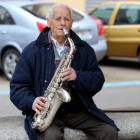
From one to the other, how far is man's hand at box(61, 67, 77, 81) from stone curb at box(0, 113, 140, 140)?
519 mm

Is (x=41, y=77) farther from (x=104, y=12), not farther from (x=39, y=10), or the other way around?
(x=104, y=12)

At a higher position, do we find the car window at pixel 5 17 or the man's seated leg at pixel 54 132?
the car window at pixel 5 17

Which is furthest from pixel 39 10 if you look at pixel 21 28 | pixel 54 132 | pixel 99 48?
pixel 54 132

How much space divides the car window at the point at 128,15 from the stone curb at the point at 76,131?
4.62 m

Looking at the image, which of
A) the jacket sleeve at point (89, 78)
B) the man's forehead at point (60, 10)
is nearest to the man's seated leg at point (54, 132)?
the jacket sleeve at point (89, 78)

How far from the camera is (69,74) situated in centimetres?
277

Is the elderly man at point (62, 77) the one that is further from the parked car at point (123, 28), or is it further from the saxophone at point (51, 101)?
the parked car at point (123, 28)

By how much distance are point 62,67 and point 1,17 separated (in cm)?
435

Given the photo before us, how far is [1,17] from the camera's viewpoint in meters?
6.87

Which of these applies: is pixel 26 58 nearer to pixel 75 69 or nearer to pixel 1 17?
pixel 75 69

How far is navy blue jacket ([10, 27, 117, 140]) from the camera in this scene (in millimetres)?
2844

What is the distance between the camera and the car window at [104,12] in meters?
8.19

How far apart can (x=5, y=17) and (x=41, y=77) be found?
13.7 ft

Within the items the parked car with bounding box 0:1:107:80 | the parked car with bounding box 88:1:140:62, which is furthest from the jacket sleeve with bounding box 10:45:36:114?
the parked car with bounding box 88:1:140:62
